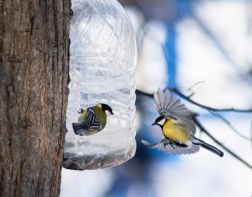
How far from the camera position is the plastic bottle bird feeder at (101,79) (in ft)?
3.26

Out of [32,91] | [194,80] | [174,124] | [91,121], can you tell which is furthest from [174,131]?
[194,80]

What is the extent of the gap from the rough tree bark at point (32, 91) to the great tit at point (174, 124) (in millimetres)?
235

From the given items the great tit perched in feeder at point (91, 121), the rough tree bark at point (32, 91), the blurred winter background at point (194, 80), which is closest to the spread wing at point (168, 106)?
the great tit perched in feeder at point (91, 121)

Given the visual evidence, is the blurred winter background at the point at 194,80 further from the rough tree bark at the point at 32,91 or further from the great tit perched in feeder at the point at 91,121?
the rough tree bark at the point at 32,91

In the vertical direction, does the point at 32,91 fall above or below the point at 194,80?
above

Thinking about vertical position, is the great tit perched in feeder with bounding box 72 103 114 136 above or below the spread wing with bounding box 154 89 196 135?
below

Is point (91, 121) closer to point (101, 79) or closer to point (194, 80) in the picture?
point (101, 79)

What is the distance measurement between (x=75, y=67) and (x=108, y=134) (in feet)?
0.50

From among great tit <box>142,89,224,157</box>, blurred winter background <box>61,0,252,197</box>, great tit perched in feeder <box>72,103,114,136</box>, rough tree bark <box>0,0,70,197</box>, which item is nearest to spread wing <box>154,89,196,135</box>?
great tit <box>142,89,224,157</box>

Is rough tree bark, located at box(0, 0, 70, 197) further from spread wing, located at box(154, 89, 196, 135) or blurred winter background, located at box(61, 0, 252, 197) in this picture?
blurred winter background, located at box(61, 0, 252, 197)

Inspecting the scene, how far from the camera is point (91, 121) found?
0.93m

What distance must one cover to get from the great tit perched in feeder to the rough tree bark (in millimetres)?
162

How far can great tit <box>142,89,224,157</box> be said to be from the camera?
37.1 inches

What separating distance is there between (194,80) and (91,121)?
2.57 feet
